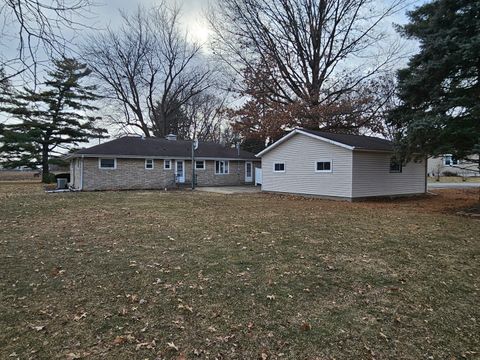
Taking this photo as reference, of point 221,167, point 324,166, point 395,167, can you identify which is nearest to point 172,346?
point 324,166

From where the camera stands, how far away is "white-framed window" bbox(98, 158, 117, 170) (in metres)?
21.8

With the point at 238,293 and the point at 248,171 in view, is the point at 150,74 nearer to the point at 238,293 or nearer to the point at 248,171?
the point at 248,171

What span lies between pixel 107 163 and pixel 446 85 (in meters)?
19.4

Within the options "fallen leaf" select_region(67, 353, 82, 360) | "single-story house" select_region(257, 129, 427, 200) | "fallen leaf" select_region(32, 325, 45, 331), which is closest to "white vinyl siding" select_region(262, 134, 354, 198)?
"single-story house" select_region(257, 129, 427, 200)

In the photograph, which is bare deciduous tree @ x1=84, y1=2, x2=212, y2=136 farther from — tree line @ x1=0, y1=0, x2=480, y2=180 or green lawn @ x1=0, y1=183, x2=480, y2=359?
green lawn @ x1=0, y1=183, x2=480, y2=359

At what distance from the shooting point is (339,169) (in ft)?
51.5

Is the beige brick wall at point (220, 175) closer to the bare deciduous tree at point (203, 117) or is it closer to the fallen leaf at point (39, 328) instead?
the bare deciduous tree at point (203, 117)

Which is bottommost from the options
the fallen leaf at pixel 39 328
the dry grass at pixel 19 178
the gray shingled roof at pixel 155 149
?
the fallen leaf at pixel 39 328

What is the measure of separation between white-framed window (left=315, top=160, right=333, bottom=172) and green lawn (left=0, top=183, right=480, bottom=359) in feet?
27.2

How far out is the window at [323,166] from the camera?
16219 mm

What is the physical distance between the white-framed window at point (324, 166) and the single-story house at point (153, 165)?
37.3 ft

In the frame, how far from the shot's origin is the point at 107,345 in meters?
3.03

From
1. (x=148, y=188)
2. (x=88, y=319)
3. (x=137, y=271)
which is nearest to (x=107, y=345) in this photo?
(x=88, y=319)

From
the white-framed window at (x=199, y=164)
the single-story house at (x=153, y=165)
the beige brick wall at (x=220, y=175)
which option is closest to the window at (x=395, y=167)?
the single-story house at (x=153, y=165)
